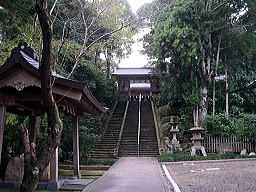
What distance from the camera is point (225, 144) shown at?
1488cm

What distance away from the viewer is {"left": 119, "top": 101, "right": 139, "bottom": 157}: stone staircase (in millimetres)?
15172

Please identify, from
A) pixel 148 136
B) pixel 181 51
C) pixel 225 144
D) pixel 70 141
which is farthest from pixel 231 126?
pixel 70 141

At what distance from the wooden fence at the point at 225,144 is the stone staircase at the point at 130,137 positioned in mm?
4460

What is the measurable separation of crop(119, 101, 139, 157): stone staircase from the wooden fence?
4.46 metres

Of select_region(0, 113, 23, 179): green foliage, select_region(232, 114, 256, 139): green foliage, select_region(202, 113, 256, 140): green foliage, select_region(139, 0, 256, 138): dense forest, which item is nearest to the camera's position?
select_region(0, 113, 23, 179): green foliage

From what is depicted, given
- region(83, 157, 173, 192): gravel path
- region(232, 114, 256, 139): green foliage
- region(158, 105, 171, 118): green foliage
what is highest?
region(158, 105, 171, 118): green foliage

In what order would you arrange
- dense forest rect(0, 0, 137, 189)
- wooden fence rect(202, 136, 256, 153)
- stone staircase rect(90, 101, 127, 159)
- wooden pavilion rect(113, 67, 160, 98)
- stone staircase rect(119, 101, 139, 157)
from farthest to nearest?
wooden pavilion rect(113, 67, 160, 98)
stone staircase rect(119, 101, 139, 157)
stone staircase rect(90, 101, 127, 159)
wooden fence rect(202, 136, 256, 153)
dense forest rect(0, 0, 137, 189)

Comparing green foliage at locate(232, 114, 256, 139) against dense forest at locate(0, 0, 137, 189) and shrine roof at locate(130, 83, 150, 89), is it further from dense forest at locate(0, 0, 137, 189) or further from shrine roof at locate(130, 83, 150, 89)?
shrine roof at locate(130, 83, 150, 89)

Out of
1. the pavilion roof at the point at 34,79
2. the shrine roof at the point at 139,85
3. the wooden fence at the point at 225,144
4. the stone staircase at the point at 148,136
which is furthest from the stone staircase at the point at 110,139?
the shrine roof at the point at 139,85

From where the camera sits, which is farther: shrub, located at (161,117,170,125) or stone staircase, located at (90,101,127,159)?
shrub, located at (161,117,170,125)

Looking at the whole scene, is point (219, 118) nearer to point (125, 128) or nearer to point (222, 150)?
point (222, 150)

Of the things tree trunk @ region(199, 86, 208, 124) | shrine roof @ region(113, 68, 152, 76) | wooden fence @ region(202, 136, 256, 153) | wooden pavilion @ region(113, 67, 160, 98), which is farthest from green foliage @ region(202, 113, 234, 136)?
shrine roof @ region(113, 68, 152, 76)

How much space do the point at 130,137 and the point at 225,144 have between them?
6275mm

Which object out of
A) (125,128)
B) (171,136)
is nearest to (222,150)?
(171,136)
